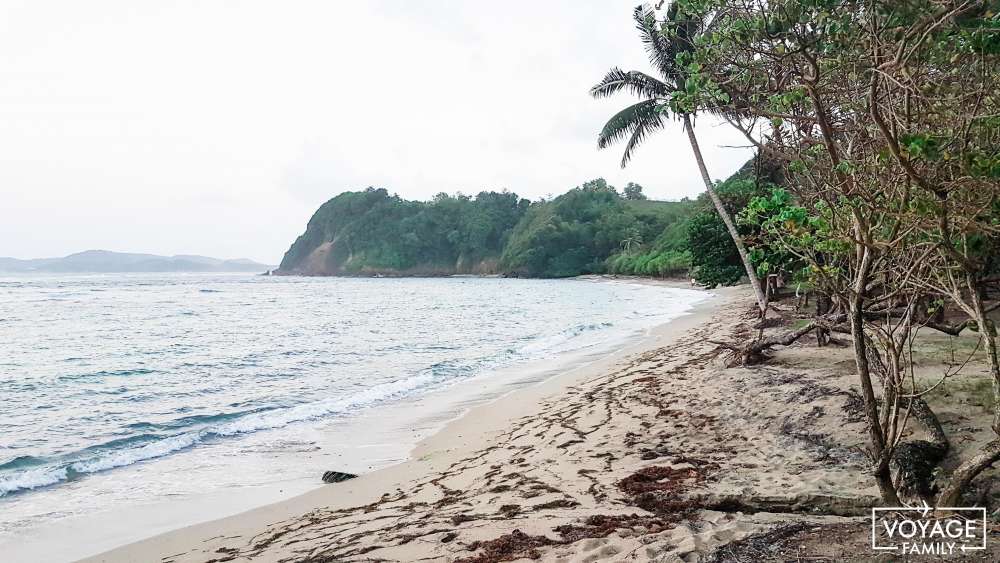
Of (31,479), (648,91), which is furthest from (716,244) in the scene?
(31,479)

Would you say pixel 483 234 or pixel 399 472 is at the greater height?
pixel 483 234

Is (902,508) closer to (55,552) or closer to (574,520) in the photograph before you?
(574,520)

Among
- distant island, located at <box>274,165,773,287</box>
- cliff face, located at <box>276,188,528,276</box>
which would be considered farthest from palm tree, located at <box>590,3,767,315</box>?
cliff face, located at <box>276,188,528,276</box>

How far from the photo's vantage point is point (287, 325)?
85.3ft

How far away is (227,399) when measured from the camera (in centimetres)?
1141

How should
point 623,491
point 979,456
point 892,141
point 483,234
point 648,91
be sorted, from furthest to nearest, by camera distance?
point 483,234
point 648,91
point 623,491
point 979,456
point 892,141

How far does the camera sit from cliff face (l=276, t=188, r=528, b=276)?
122 metres

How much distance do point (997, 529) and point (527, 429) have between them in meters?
5.00

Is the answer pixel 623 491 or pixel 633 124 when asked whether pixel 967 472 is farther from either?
pixel 633 124

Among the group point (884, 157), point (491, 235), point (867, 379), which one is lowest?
point (867, 379)

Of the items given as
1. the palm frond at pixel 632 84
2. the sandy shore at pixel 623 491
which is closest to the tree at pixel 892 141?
the sandy shore at pixel 623 491

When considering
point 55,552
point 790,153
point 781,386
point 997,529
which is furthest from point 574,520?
point 55,552

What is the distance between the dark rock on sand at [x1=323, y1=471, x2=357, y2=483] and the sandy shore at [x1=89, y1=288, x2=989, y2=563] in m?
0.19

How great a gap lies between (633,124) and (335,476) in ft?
42.5
